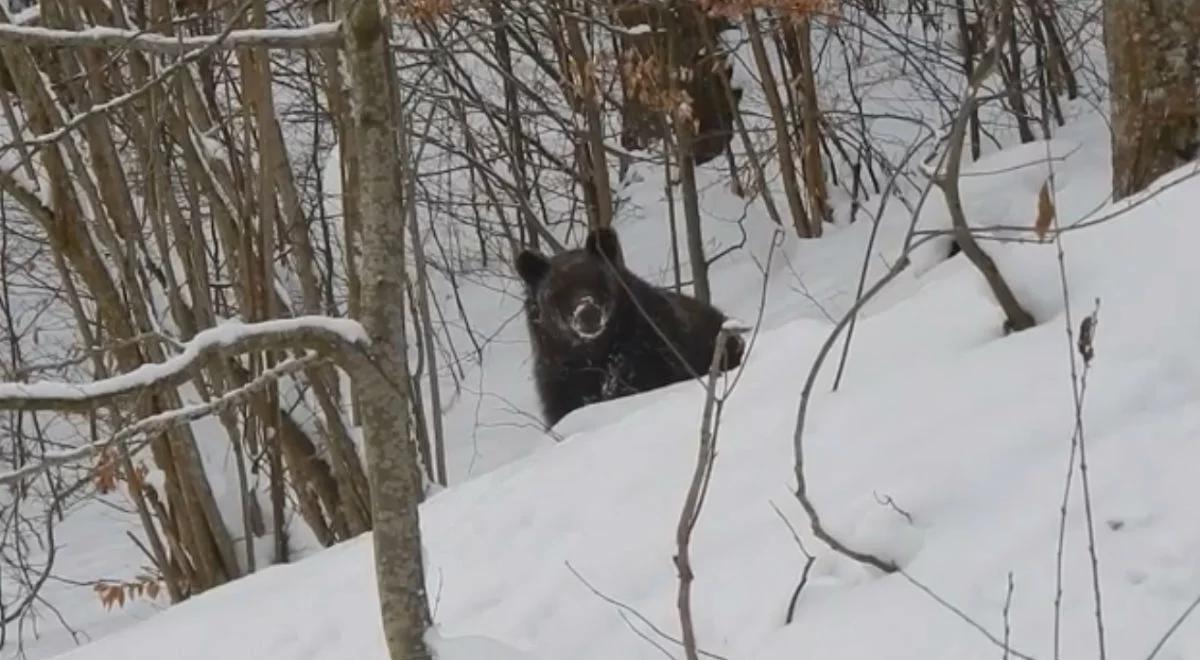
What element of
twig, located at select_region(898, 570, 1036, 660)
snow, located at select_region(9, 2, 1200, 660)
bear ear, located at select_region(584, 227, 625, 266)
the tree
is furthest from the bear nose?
twig, located at select_region(898, 570, 1036, 660)

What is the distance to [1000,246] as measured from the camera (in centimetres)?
446

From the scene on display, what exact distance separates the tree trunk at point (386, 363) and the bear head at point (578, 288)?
4.60 m

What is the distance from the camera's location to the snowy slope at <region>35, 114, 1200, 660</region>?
3.22 m

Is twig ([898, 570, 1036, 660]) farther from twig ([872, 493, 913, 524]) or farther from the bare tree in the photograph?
the bare tree

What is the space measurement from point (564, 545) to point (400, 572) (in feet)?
3.60

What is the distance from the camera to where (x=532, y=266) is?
8.04 m

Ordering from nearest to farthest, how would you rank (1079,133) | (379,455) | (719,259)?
1. (379,455)
2. (1079,133)
3. (719,259)

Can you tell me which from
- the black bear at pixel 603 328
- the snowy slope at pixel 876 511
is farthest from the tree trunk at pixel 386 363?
the black bear at pixel 603 328

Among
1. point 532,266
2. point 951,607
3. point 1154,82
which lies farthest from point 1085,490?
point 532,266

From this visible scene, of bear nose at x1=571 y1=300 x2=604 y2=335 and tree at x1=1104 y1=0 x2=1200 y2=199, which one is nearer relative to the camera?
tree at x1=1104 y1=0 x2=1200 y2=199

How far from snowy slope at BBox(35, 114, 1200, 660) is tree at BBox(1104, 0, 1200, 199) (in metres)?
0.92

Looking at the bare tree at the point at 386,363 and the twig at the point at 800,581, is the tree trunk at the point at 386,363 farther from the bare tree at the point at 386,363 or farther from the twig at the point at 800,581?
the twig at the point at 800,581

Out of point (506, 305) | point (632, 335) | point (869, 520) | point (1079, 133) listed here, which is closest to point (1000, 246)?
point (869, 520)

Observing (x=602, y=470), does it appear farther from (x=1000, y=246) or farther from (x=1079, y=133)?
(x=1079, y=133)
